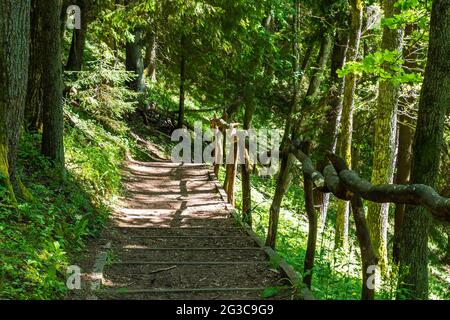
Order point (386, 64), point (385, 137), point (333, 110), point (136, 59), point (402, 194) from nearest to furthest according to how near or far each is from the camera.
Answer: point (402, 194), point (386, 64), point (385, 137), point (333, 110), point (136, 59)

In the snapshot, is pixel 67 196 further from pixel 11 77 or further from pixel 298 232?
pixel 298 232

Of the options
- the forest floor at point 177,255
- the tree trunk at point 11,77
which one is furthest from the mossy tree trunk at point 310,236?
the tree trunk at point 11,77

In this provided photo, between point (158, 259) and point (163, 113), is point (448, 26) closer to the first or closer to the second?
point (158, 259)

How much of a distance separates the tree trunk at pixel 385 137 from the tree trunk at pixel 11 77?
7.08 metres

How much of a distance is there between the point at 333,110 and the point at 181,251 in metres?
8.88

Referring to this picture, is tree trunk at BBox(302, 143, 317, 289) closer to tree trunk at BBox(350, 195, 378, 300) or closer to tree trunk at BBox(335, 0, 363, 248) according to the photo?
tree trunk at BBox(350, 195, 378, 300)

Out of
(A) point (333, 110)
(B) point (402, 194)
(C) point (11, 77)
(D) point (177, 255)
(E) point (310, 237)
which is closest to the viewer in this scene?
(B) point (402, 194)

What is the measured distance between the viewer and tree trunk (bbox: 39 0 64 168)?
354 inches

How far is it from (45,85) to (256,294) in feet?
19.1

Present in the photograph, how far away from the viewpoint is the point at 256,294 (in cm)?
550

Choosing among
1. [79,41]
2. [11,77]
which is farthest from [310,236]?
[79,41]

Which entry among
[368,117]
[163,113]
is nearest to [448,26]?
[368,117]

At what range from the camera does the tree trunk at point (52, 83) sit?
8.99 metres

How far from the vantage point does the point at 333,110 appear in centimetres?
1509
